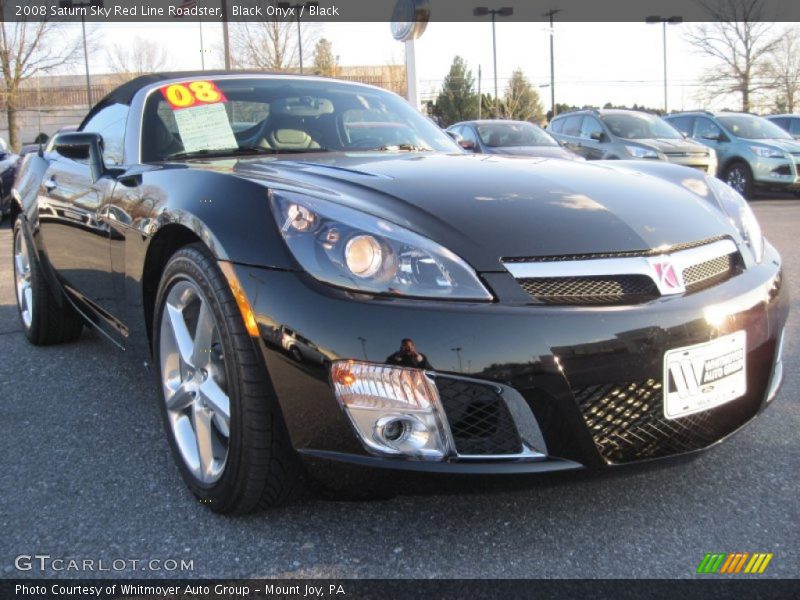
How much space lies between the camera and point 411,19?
11688 millimetres

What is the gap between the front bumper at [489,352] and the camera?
1.77 m

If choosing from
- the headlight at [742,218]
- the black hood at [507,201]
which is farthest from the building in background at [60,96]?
the black hood at [507,201]

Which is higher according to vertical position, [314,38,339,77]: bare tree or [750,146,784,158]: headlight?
[314,38,339,77]: bare tree

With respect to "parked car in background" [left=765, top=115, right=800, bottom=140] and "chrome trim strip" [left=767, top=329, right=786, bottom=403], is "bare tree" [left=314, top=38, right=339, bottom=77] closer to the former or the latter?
"parked car in background" [left=765, top=115, right=800, bottom=140]

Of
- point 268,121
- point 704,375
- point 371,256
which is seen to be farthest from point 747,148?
point 371,256

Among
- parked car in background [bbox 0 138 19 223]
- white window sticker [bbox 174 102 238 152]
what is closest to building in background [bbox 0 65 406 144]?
parked car in background [bbox 0 138 19 223]

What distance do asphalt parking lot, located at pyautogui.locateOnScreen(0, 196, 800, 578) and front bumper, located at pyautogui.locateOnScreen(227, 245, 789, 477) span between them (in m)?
0.10

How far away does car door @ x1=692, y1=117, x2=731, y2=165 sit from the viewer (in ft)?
42.7

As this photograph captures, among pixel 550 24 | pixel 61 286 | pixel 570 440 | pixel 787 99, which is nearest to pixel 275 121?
pixel 61 286

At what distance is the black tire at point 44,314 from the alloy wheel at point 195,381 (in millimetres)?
1641

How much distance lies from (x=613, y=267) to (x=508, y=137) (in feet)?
32.6

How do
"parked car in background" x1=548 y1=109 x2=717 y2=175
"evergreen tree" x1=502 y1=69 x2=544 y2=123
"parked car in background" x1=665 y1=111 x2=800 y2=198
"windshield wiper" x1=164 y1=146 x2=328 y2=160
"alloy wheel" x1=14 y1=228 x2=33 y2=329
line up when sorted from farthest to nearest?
"evergreen tree" x1=502 y1=69 x2=544 y2=123 < "parked car in background" x1=665 y1=111 x2=800 y2=198 < "parked car in background" x1=548 y1=109 x2=717 y2=175 < "alloy wheel" x1=14 y1=228 x2=33 y2=329 < "windshield wiper" x1=164 y1=146 x2=328 y2=160

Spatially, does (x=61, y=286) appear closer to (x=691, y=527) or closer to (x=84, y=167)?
(x=84, y=167)

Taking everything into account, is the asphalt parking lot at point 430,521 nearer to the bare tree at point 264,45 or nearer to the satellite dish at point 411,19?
the satellite dish at point 411,19
